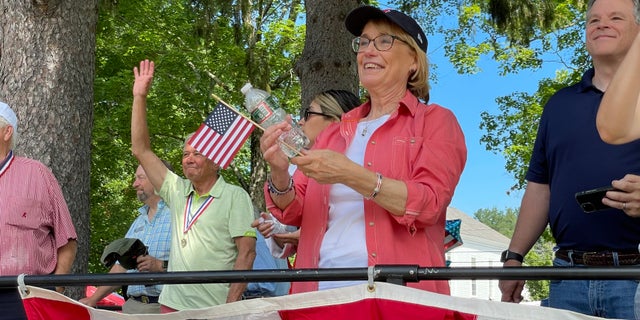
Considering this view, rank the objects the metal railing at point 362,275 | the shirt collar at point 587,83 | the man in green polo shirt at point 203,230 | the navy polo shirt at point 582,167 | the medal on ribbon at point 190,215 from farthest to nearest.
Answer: the medal on ribbon at point 190,215 → the man in green polo shirt at point 203,230 → the shirt collar at point 587,83 → the navy polo shirt at point 582,167 → the metal railing at point 362,275

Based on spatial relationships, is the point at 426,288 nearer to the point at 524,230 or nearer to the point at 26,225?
the point at 524,230

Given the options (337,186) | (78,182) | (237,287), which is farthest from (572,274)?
(78,182)

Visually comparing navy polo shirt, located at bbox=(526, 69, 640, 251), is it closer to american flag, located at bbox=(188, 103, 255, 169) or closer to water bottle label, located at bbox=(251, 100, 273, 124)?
water bottle label, located at bbox=(251, 100, 273, 124)

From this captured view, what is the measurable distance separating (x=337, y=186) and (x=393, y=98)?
0.44m

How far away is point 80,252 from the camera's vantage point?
22.1 feet

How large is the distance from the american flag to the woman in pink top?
647 mm

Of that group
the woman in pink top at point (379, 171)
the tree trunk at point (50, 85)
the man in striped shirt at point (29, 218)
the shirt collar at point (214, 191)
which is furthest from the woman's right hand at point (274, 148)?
the tree trunk at point (50, 85)

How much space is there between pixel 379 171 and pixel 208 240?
2.39m

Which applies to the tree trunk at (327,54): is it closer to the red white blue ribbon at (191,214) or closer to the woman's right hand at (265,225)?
the red white blue ribbon at (191,214)

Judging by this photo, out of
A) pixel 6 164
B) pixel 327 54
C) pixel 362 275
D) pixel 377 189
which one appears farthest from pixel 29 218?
pixel 327 54

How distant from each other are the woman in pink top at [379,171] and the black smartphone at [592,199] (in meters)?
0.45

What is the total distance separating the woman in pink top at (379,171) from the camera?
318cm

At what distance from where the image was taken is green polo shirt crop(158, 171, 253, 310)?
5484 mm

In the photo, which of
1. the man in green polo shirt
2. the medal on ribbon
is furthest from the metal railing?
the medal on ribbon
